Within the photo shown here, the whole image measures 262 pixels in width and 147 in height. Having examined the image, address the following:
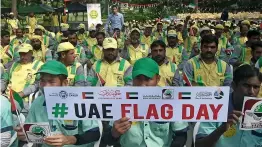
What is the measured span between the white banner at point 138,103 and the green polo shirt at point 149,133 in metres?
0.22

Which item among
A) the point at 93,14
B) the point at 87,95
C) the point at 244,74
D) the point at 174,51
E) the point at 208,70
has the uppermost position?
the point at 93,14

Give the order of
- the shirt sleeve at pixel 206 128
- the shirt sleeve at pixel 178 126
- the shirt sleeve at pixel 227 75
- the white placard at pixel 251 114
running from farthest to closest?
the shirt sleeve at pixel 227 75 → the shirt sleeve at pixel 178 126 → the shirt sleeve at pixel 206 128 → the white placard at pixel 251 114

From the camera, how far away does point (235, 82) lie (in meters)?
3.68

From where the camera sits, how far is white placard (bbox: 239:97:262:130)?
11.0 feet

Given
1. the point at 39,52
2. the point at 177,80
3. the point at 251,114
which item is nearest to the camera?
the point at 251,114

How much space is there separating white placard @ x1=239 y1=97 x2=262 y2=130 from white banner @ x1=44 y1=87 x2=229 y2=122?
0.16 meters

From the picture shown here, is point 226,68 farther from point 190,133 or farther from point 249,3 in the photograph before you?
point 249,3

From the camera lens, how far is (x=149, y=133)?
3820 millimetres

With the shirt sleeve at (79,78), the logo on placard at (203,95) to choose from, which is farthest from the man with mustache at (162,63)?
the logo on placard at (203,95)

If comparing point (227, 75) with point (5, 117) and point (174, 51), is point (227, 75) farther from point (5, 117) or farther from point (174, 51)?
point (5, 117)

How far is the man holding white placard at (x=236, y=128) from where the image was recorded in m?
3.43

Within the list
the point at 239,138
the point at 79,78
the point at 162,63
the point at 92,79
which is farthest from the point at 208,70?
the point at 239,138

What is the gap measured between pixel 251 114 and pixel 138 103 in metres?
0.87

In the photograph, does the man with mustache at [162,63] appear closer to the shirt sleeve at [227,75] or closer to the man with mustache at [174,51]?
the shirt sleeve at [227,75]
